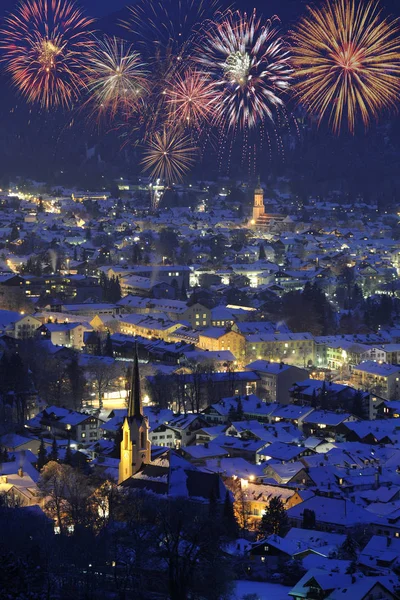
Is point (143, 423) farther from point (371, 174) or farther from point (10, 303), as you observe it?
point (371, 174)

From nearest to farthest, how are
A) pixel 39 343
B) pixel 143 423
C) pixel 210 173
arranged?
pixel 143 423 < pixel 39 343 < pixel 210 173

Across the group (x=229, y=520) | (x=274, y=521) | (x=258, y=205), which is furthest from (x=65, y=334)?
(x=258, y=205)

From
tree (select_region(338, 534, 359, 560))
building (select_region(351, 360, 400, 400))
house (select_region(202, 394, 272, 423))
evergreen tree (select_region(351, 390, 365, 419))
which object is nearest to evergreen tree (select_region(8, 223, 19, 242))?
building (select_region(351, 360, 400, 400))

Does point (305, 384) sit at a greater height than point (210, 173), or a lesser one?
lesser

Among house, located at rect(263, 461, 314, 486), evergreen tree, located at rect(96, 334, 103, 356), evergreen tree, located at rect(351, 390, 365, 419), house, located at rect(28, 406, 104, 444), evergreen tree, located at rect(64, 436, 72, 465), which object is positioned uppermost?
evergreen tree, located at rect(96, 334, 103, 356)

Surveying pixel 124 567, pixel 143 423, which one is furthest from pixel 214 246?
pixel 124 567

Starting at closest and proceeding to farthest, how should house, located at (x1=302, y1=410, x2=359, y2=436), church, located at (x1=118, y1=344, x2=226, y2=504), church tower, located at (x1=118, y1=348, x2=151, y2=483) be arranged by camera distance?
church, located at (x1=118, y1=344, x2=226, y2=504)
church tower, located at (x1=118, y1=348, x2=151, y2=483)
house, located at (x1=302, y1=410, x2=359, y2=436)

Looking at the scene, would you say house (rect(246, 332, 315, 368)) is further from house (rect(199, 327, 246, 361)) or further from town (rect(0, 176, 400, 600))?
house (rect(199, 327, 246, 361))

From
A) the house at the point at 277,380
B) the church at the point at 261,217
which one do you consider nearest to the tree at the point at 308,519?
the house at the point at 277,380
